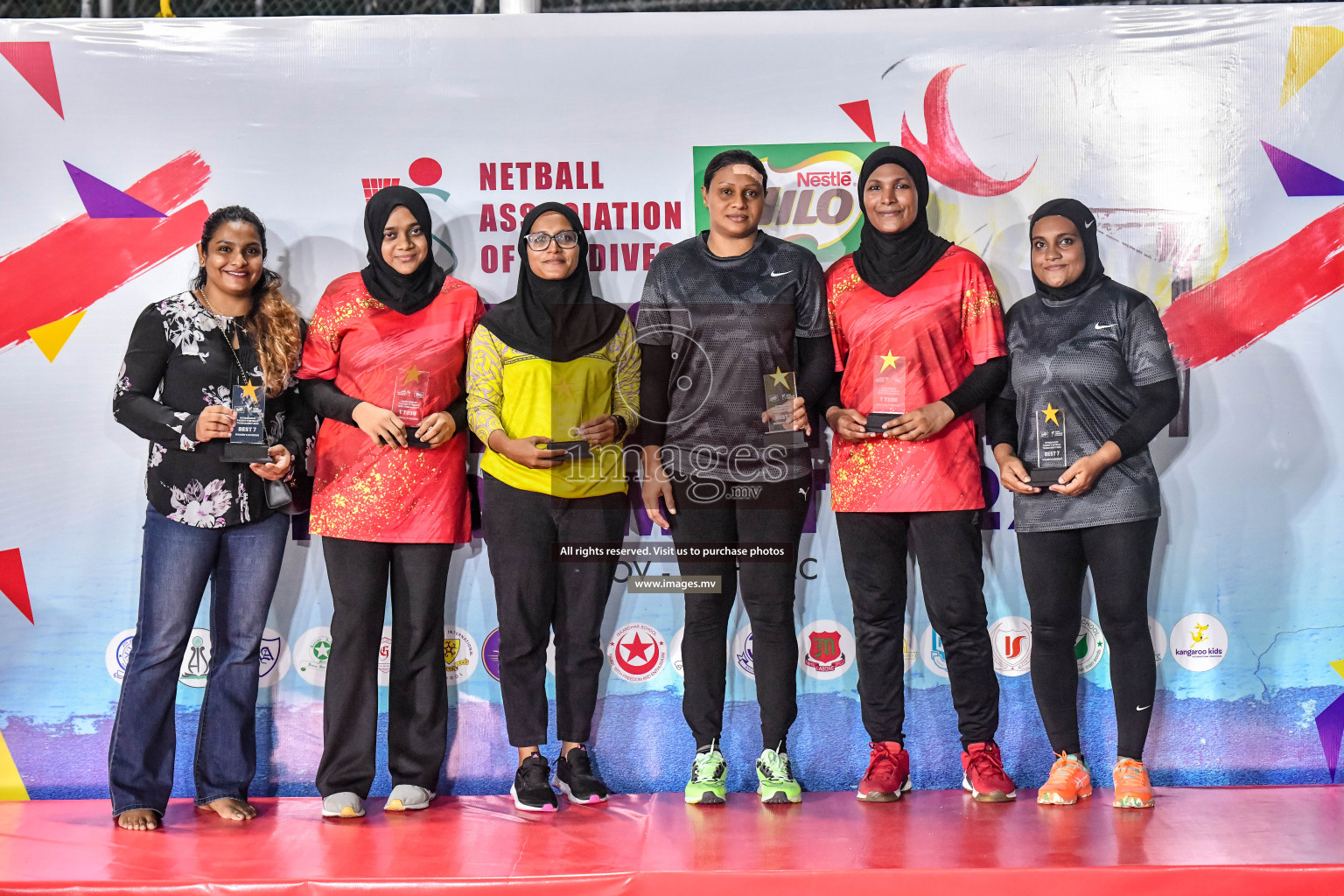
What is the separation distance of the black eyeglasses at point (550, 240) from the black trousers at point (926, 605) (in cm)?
106

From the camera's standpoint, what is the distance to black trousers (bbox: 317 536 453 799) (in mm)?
2805

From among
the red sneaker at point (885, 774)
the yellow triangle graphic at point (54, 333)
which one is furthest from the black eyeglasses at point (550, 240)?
the red sneaker at point (885, 774)

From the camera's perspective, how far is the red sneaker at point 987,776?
2.83 metres

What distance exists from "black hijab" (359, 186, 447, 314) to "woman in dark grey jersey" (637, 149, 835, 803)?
65 centimetres

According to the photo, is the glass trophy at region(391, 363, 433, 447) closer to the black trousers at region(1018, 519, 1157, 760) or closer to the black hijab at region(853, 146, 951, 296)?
the black hijab at region(853, 146, 951, 296)

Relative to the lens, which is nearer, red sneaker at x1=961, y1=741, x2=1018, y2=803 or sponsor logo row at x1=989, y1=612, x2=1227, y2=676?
red sneaker at x1=961, y1=741, x2=1018, y2=803

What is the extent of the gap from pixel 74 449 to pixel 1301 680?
3722 millimetres

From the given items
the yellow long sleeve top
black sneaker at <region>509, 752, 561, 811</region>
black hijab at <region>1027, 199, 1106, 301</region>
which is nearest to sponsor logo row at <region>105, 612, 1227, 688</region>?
black sneaker at <region>509, 752, 561, 811</region>

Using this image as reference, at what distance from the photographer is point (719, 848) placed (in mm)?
2516

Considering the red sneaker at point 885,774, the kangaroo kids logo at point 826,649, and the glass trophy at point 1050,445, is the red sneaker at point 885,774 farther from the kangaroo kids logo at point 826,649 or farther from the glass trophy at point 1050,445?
the glass trophy at point 1050,445

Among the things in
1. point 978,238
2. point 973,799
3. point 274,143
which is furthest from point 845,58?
point 973,799

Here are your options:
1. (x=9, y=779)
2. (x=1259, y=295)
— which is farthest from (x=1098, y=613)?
(x=9, y=779)

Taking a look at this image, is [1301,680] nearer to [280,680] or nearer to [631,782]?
[631,782]

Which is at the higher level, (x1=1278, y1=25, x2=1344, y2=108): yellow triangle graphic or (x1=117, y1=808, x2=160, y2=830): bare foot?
(x1=1278, y1=25, x2=1344, y2=108): yellow triangle graphic
